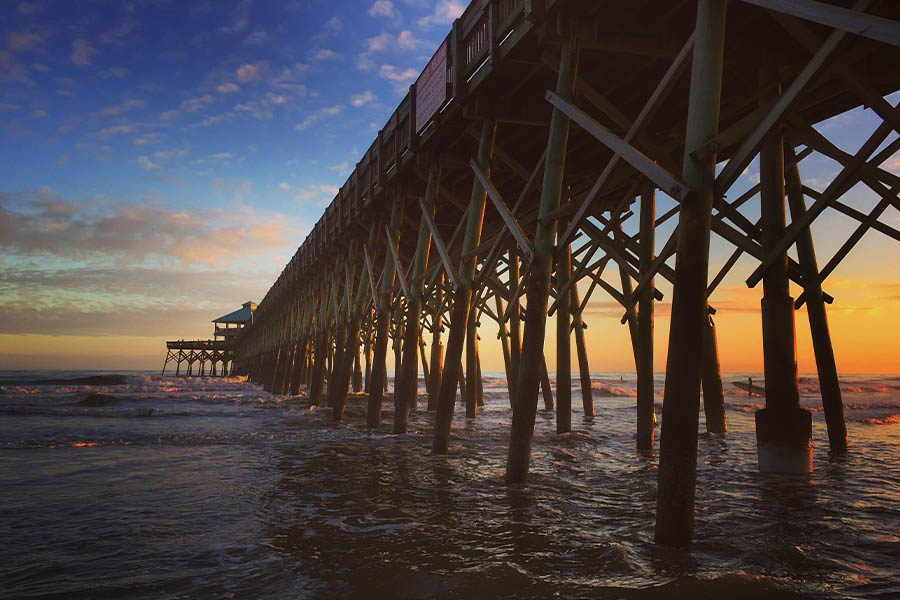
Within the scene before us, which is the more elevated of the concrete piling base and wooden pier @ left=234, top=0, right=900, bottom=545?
wooden pier @ left=234, top=0, right=900, bottom=545

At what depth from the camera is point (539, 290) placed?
639 centimetres

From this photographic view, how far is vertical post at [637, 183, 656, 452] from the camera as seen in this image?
332 inches

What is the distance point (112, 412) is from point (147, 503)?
15732 mm

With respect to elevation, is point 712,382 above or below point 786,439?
above

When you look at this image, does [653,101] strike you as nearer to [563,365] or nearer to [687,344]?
[687,344]

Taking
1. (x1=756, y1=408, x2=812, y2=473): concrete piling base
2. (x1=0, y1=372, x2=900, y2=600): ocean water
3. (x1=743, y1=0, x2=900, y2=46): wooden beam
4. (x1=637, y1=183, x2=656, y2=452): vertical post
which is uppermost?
(x1=743, y1=0, x2=900, y2=46): wooden beam

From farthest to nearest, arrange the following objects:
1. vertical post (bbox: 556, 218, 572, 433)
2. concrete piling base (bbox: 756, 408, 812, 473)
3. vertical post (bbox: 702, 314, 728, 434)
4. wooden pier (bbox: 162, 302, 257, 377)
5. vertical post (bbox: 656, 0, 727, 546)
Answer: wooden pier (bbox: 162, 302, 257, 377) → vertical post (bbox: 556, 218, 572, 433) → vertical post (bbox: 702, 314, 728, 434) → concrete piling base (bbox: 756, 408, 812, 473) → vertical post (bbox: 656, 0, 727, 546)

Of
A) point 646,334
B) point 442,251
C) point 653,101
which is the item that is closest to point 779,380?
point 646,334

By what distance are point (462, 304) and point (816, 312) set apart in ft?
15.8

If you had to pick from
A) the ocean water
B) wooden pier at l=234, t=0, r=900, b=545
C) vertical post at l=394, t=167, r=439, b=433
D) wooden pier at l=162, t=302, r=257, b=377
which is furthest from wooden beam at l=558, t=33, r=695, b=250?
wooden pier at l=162, t=302, r=257, b=377

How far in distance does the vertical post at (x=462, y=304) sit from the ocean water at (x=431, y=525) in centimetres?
62

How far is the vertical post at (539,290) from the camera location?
20.3 ft

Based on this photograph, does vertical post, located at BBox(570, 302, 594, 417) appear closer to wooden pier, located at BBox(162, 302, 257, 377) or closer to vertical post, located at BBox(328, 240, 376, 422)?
vertical post, located at BBox(328, 240, 376, 422)

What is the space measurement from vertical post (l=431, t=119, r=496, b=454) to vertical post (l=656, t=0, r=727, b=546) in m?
4.63
